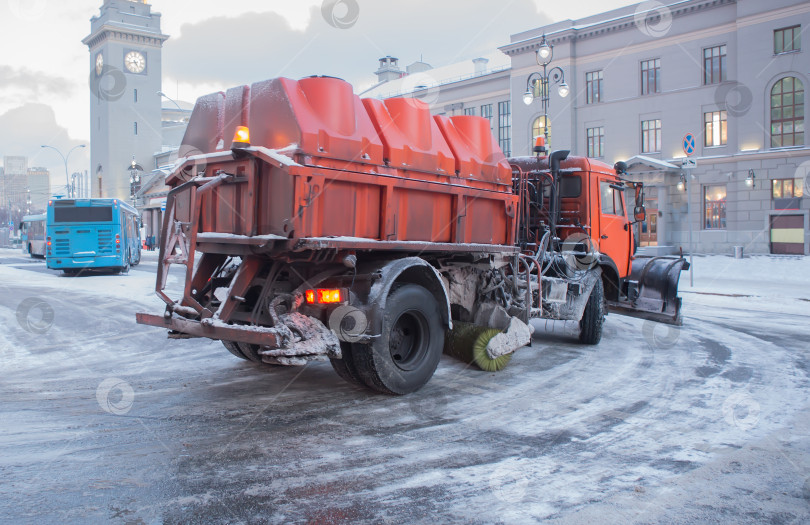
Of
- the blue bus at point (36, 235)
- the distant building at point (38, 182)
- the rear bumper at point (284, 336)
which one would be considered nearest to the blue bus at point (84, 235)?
the rear bumper at point (284, 336)

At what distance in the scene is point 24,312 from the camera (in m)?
12.6

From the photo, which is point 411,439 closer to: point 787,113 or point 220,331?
point 220,331

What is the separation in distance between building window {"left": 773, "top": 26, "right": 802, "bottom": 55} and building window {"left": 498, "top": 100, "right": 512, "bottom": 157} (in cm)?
1922

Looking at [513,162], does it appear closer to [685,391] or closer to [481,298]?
[481,298]

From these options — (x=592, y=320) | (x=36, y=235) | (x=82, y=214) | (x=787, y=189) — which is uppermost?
(x=787, y=189)

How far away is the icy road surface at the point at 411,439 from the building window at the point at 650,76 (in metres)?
35.7

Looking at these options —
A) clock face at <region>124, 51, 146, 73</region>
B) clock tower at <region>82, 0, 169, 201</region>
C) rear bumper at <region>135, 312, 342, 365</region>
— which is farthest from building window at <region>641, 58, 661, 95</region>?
clock face at <region>124, 51, 146, 73</region>

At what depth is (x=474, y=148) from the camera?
300 inches

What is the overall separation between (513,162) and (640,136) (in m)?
34.5

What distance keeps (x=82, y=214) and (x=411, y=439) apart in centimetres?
2250

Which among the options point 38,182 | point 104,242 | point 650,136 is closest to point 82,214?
point 104,242

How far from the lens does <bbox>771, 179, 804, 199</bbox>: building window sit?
34088mm

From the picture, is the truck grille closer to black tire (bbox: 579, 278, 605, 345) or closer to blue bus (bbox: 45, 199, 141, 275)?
blue bus (bbox: 45, 199, 141, 275)

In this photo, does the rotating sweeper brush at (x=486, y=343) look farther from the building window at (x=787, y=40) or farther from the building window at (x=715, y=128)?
the building window at (x=715, y=128)
